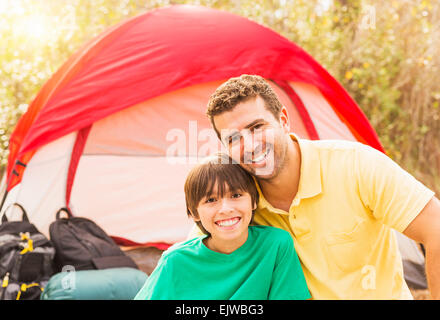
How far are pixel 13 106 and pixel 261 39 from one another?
8.65 ft

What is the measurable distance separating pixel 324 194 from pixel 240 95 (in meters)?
0.40

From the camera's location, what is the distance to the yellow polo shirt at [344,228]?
4.31 feet

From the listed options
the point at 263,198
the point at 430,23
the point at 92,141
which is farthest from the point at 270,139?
the point at 430,23

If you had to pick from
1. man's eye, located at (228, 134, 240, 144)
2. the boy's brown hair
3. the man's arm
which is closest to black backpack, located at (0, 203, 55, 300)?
the boy's brown hair

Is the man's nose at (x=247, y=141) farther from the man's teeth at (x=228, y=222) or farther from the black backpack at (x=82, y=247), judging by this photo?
the black backpack at (x=82, y=247)

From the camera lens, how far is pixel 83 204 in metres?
2.54

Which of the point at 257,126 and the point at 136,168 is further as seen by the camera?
the point at 136,168

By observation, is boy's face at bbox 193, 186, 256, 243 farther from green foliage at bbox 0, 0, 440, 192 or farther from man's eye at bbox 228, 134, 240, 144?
green foliage at bbox 0, 0, 440, 192

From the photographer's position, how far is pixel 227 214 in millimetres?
1364

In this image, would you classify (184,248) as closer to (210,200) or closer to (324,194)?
(210,200)

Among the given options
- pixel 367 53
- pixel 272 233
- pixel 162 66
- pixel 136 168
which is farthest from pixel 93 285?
pixel 367 53

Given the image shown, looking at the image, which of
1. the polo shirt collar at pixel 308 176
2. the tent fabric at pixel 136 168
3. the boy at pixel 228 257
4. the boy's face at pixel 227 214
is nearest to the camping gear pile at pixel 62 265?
the tent fabric at pixel 136 168

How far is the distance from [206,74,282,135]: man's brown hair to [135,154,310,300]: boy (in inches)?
7.5
